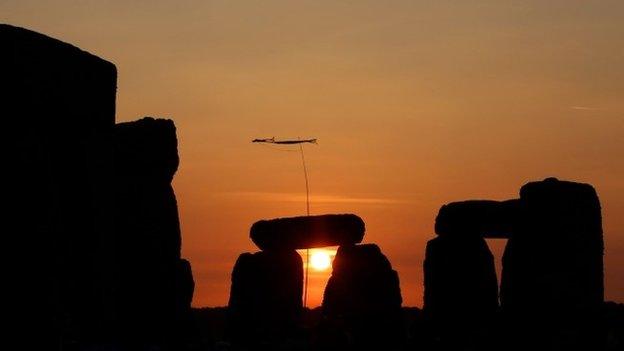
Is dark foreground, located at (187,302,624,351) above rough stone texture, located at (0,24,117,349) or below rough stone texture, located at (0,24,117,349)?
below

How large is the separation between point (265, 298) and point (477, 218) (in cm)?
470

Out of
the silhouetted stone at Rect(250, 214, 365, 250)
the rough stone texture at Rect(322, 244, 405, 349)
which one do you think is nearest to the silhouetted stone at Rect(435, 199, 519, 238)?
the rough stone texture at Rect(322, 244, 405, 349)

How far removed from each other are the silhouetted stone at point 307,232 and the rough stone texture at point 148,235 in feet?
14.0

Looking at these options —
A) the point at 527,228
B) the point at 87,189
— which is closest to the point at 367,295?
the point at 527,228

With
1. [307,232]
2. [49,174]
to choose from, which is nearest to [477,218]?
[307,232]

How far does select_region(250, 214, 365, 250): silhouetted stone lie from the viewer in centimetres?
2130

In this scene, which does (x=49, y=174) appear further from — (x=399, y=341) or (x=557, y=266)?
(x=399, y=341)

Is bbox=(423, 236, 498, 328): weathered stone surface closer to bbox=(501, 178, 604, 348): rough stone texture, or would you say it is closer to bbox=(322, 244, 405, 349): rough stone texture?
bbox=(322, 244, 405, 349): rough stone texture

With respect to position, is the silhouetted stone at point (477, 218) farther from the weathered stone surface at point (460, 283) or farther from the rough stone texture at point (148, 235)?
the rough stone texture at point (148, 235)

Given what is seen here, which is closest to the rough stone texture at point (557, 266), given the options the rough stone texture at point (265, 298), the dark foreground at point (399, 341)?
the dark foreground at point (399, 341)

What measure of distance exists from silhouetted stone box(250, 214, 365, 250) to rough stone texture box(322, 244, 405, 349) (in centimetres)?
48

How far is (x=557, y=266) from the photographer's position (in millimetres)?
15977

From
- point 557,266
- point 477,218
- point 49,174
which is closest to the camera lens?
point 49,174

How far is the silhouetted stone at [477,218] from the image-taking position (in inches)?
796
